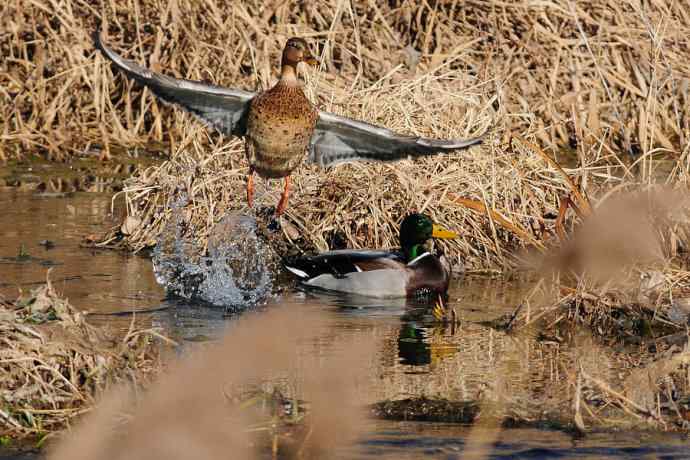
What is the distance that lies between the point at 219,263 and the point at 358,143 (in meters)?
1.10

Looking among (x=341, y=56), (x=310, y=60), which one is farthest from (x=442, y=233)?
(x=341, y=56)

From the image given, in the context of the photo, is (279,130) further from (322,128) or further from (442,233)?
(442,233)

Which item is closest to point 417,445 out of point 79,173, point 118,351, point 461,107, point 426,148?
point 118,351

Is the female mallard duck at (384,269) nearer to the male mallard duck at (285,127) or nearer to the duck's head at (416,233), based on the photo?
the duck's head at (416,233)

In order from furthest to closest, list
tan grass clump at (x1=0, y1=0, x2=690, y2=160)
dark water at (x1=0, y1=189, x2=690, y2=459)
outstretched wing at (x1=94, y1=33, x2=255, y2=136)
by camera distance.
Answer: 1. tan grass clump at (x1=0, y1=0, x2=690, y2=160)
2. outstretched wing at (x1=94, y1=33, x2=255, y2=136)
3. dark water at (x1=0, y1=189, x2=690, y2=459)

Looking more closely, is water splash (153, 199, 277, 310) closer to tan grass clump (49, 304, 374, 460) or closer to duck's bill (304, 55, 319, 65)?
duck's bill (304, 55, 319, 65)

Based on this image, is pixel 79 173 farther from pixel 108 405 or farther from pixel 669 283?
pixel 108 405

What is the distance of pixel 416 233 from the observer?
8070 mm

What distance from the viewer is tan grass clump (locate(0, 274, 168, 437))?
466 cm

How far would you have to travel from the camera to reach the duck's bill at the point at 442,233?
8.16 m

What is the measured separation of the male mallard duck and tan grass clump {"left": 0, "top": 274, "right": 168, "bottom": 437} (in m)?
2.68

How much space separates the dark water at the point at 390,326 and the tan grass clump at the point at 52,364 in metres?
0.28

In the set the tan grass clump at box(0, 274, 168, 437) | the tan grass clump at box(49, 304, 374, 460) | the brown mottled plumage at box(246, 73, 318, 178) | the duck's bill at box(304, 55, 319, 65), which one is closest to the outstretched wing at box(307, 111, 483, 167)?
the brown mottled plumage at box(246, 73, 318, 178)

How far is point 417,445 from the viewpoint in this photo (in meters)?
4.62
